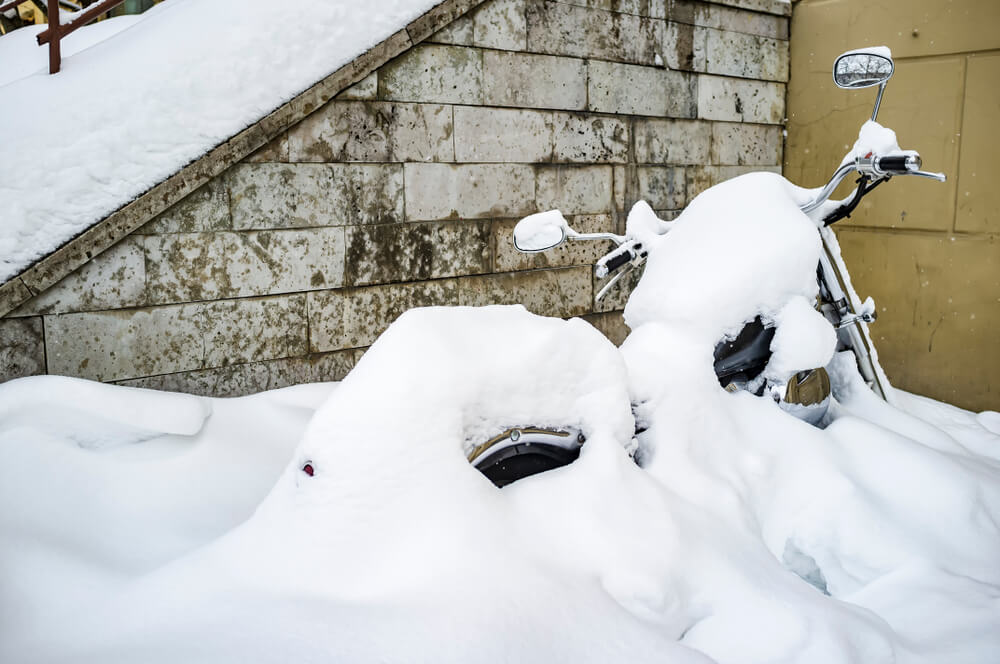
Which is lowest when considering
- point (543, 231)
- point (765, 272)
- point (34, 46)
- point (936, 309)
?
point (936, 309)

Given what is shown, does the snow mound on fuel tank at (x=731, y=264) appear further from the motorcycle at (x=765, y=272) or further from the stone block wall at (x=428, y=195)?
the stone block wall at (x=428, y=195)

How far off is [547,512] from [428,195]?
3010mm

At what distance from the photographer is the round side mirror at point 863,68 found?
280 cm

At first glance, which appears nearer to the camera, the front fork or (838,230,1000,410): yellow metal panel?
the front fork

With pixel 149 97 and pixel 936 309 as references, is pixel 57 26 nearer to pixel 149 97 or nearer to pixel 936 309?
pixel 149 97

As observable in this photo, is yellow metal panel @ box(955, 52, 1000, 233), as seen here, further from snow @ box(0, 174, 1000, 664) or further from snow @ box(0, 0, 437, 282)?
snow @ box(0, 0, 437, 282)

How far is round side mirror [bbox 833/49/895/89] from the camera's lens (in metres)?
2.80

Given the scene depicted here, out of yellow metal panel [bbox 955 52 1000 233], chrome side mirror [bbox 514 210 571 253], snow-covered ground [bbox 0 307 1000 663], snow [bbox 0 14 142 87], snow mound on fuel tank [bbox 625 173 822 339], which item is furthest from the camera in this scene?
yellow metal panel [bbox 955 52 1000 233]

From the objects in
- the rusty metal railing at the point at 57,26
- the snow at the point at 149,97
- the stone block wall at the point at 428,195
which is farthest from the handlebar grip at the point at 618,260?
the rusty metal railing at the point at 57,26

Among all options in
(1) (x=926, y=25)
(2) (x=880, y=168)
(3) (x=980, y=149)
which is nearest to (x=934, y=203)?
(3) (x=980, y=149)

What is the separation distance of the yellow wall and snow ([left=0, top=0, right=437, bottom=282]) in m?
3.57

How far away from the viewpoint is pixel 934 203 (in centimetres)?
543

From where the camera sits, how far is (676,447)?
221 centimetres

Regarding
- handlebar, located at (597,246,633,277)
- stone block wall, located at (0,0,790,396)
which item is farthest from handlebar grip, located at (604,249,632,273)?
stone block wall, located at (0,0,790,396)
